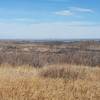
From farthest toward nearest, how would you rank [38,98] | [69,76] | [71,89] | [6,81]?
[69,76] → [6,81] → [71,89] → [38,98]

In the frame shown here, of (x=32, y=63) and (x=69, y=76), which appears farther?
(x=32, y=63)

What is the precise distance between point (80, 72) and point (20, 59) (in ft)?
19.9

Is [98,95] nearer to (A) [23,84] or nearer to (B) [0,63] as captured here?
(A) [23,84]

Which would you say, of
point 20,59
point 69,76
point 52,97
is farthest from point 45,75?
point 20,59

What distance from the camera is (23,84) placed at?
9.08 meters

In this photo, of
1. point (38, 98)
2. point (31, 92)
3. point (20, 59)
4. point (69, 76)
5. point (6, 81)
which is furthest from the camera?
point (20, 59)

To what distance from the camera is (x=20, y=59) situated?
1847 cm

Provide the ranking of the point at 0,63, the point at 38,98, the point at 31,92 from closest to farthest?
the point at 38,98 → the point at 31,92 → the point at 0,63

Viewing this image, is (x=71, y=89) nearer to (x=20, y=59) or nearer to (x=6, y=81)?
(x=6, y=81)

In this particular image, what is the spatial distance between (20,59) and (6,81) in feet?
28.6

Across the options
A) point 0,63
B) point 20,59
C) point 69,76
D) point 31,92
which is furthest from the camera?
point 20,59

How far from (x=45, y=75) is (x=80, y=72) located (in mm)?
1675

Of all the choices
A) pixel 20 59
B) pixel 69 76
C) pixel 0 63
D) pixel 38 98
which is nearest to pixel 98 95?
pixel 38 98

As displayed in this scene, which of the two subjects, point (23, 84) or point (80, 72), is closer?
point (23, 84)
